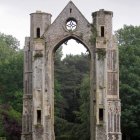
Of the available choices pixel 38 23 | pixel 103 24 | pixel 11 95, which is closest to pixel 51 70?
pixel 38 23

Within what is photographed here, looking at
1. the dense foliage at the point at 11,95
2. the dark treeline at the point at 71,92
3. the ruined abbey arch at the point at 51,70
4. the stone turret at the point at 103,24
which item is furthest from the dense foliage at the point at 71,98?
the stone turret at the point at 103,24

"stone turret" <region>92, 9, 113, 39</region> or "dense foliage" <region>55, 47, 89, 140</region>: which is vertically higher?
"stone turret" <region>92, 9, 113, 39</region>

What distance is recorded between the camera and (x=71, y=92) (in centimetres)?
7069

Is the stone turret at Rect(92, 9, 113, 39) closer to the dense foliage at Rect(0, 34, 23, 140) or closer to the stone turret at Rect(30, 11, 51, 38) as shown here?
the stone turret at Rect(30, 11, 51, 38)

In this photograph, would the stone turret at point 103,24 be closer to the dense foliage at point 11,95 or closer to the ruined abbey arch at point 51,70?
the ruined abbey arch at point 51,70

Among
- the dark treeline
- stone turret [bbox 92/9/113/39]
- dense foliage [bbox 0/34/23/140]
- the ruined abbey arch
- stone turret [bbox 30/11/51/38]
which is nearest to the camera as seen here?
the ruined abbey arch

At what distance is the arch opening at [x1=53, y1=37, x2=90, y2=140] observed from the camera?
5791 cm

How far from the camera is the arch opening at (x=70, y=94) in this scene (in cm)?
5791

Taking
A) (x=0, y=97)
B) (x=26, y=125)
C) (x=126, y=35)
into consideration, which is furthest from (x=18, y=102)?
(x=26, y=125)

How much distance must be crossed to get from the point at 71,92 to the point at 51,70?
28.9 meters

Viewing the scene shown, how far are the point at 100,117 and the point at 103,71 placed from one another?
2.87 metres

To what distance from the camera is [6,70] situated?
61.1m

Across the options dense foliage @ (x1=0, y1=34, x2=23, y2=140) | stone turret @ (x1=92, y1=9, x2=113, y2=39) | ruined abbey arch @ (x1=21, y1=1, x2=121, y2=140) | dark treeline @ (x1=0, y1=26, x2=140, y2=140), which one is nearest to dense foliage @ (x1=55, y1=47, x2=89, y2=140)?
dark treeline @ (x1=0, y1=26, x2=140, y2=140)

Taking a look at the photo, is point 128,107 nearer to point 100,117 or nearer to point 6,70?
point 100,117
